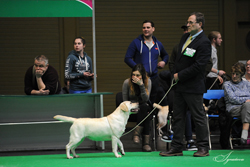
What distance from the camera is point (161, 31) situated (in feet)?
32.3

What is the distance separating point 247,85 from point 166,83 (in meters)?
1.34

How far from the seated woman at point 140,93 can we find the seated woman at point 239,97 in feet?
4.47

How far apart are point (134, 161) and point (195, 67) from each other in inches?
54.6

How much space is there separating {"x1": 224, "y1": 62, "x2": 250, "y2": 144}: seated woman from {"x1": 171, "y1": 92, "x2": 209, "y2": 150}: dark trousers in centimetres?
125

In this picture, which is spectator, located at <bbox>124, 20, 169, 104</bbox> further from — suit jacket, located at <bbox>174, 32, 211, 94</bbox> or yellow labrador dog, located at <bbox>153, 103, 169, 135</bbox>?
suit jacket, located at <bbox>174, 32, 211, 94</bbox>

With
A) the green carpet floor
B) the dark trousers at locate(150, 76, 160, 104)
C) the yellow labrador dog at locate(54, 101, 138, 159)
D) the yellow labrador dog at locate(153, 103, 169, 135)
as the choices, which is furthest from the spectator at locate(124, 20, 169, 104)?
the green carpet floor

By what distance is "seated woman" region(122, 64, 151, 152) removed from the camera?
5.68 m

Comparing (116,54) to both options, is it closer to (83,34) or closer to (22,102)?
(83,34)

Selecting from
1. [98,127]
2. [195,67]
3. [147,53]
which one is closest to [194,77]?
[195,67]

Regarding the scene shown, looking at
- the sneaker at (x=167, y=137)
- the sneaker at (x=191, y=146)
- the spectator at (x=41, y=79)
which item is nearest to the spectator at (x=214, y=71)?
the sneaker at (x=191, y=146)

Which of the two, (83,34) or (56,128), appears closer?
(56,128)

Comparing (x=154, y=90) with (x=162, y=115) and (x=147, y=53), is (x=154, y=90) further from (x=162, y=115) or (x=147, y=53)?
(x=147, y=53)

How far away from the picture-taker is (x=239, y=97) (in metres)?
6.18

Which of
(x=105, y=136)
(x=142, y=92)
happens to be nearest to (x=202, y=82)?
(x=142, y=92)
